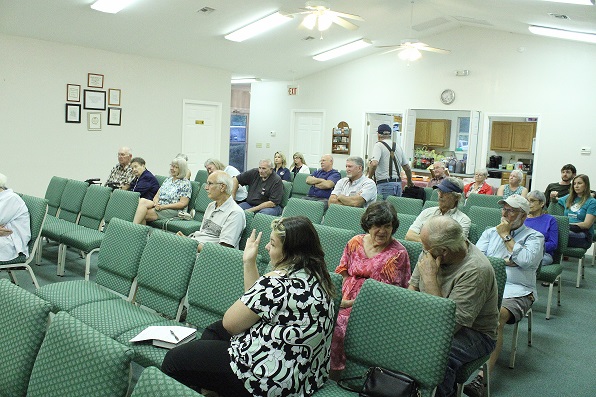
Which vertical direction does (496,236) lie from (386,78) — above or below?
below

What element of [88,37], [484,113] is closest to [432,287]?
[88,37]

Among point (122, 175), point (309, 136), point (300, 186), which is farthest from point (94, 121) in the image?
point (309, 136)

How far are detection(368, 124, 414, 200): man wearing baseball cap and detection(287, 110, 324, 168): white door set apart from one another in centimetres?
528

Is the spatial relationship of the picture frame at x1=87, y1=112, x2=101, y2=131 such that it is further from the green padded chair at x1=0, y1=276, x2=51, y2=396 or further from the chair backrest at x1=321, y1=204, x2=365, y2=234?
the green padded chair at x1=0, y1=276, x2=51, y2=396

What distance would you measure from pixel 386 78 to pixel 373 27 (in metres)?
1.85

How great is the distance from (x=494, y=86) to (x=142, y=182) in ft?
22.1

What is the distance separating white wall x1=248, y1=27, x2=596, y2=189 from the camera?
29.4ft

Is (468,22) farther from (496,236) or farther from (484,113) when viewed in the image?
(496,236)

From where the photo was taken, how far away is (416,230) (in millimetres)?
4109

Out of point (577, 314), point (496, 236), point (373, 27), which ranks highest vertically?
point (373, 27)

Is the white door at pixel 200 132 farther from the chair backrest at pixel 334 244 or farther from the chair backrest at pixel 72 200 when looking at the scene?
the chair backrest at pixel 334 244

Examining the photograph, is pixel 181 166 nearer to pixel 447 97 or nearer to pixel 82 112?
pixel 82 112

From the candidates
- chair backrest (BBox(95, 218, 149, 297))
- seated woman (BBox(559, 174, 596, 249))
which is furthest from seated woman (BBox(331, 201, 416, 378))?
seated woman (BBox(559, 174, 596, 249))

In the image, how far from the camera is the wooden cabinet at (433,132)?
12641mm
